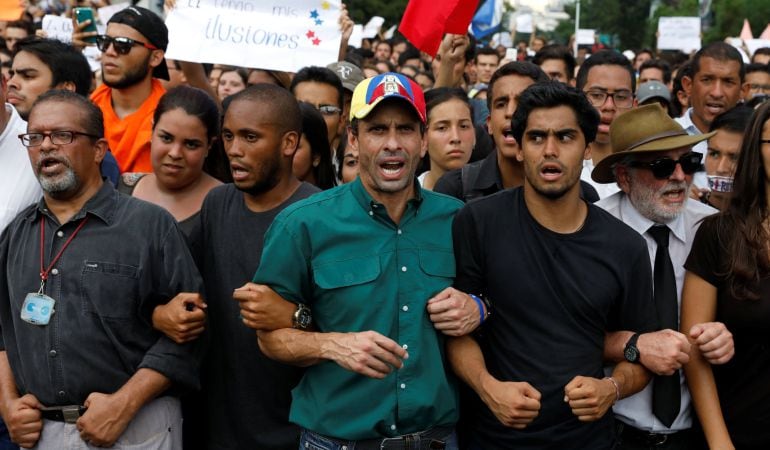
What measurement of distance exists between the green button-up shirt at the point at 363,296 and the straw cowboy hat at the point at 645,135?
1202 mm

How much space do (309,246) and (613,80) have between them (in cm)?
328

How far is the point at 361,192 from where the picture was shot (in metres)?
3.64

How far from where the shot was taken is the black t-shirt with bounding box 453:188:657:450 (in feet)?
11.9

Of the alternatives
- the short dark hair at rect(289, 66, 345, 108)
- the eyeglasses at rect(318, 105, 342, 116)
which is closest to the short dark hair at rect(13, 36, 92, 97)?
the short dark hair at rect(289, 66, 345, 108)

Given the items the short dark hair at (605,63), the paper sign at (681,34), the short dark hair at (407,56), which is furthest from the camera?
the paper sign at (681,34)

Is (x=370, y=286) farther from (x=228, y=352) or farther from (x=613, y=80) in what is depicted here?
(x=613, y=80)

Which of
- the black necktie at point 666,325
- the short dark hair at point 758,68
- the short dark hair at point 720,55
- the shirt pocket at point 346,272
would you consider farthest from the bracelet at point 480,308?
the short dark hair at point 758,68

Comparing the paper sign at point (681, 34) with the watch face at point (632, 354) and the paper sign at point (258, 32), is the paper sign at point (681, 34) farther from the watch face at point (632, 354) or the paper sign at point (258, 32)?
the watch face at point (632, 354)

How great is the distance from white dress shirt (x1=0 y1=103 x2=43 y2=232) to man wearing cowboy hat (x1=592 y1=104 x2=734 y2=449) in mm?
2742

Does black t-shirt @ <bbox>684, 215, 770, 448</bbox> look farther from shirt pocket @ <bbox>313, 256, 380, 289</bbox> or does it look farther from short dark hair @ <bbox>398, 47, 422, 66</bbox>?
short dark hair @ <bbox>398, 47, 422, 66</bbox>

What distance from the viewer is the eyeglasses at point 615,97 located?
607 centimetres

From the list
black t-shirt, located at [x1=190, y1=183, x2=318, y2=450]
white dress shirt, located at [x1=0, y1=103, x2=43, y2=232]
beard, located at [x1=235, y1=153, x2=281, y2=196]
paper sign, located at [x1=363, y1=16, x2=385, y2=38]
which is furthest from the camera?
paper sign, located at [x1=363, y1=16, x2=385, y2=38]

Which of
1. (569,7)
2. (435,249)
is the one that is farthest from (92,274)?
(569,7)

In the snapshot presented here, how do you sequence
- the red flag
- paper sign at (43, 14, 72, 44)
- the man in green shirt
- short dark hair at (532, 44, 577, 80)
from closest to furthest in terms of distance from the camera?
Answer: the man in green shirt
the red flag
short dark hair at (532, 44, 577, 80)
paper sign at (43, 14, 72, 44)
